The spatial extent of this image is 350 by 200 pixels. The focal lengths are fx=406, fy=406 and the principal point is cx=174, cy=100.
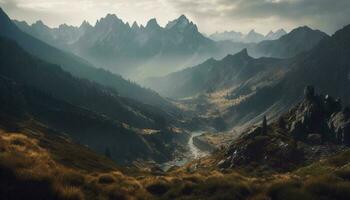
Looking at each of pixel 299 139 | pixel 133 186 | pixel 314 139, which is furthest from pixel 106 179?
pixel 299 139

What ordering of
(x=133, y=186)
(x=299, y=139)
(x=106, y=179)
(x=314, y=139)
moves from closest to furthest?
(x=133, y=186), (x=106, y=179), (x=314, y=139), (x=299, y=139)

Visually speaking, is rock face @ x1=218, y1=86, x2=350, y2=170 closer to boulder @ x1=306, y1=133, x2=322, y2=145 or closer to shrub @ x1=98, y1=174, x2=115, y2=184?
boulder @ x1=306, y1=133, x2=322, y2=145

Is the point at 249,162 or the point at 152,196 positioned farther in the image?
the point at 249,162

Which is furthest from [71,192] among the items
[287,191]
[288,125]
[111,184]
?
[288,125]

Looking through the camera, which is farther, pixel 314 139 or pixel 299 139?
pixel 299 139

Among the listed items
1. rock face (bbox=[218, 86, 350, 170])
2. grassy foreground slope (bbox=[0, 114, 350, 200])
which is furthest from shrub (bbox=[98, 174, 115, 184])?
rock face (bbox=[218, 86, 350, 170])

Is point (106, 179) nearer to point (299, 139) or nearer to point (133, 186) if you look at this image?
point (133, 186)

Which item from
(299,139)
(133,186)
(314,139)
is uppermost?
(133,186)

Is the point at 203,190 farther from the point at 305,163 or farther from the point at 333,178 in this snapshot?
the point at 305,163

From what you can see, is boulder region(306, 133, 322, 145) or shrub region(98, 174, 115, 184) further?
boulder region(306, 133, 322, 145)
